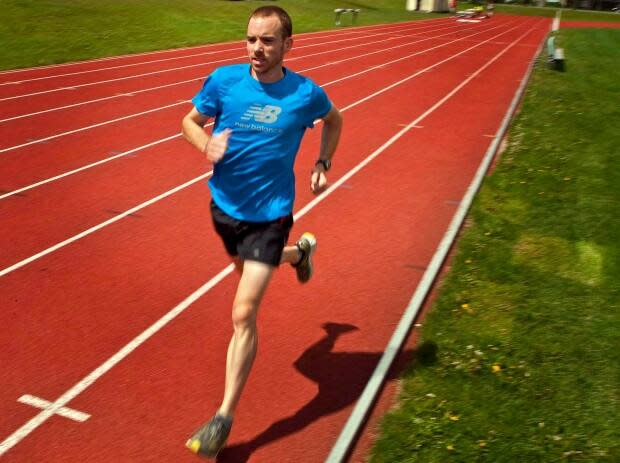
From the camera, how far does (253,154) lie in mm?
3805

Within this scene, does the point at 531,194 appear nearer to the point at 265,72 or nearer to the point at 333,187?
the point at 333,187

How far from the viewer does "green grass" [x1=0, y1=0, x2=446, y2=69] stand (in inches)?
771

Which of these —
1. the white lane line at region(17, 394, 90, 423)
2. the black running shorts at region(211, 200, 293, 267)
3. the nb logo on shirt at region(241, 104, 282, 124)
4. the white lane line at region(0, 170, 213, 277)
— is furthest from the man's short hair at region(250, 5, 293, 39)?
the white lane line at region(0, 170, 213, 277)

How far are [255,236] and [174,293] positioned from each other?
1.91 metres

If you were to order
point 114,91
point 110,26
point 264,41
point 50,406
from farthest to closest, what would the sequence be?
point 110,26, point 114,91, point 50,406, point 264,41

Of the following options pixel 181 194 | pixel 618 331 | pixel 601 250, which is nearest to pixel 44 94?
pixel 181 194

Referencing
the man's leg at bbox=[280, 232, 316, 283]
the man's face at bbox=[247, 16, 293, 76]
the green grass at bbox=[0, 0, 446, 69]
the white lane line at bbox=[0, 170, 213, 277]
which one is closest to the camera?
the man's face at bbox=[247, 16, 293, 76]

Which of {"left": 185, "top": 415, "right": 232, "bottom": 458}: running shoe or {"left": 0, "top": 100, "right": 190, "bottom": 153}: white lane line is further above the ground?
{"left": 185, "top": 415, "right": 232, "bottom": 458}: running shoe

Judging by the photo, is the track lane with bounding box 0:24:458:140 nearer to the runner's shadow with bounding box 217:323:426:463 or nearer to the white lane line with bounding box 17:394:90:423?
the white lane line with bounding box 17:394:90:423

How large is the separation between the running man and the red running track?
0.62m

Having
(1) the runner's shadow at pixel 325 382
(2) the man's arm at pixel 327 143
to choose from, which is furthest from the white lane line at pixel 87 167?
(2) the man's arm at pixel 327 143

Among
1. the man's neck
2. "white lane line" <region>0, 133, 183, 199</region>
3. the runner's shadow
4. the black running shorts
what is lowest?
"white lane line" <region>0, 133, 183, 199</region>

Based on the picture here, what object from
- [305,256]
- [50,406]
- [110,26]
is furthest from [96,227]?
[110,26]

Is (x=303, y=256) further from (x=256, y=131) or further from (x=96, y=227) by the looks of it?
(x=96, y=227)
